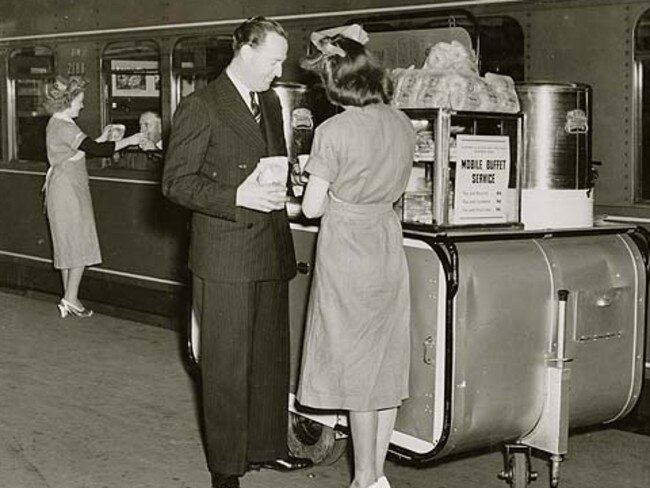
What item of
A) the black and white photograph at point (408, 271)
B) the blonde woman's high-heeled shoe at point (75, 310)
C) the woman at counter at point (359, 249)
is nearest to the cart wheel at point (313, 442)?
the black and white photograph at point (408, 271)

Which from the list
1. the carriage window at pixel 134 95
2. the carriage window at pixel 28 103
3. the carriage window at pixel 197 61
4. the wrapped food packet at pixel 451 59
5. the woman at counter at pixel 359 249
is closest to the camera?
the woman at counter at pixel 359 249

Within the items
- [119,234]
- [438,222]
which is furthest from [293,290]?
[119,234]

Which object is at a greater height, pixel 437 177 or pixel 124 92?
pixel 124 92

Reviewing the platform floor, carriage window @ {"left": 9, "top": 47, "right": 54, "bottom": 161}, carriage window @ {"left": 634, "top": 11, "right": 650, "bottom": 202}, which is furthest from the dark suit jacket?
carriage window @ {"left": 9, "top": 47, "right": 54, "bottom": 161}

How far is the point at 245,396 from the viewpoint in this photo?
436 cm

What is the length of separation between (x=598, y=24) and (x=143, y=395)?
3.27m

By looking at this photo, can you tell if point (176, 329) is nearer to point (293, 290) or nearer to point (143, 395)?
point (143, 395)

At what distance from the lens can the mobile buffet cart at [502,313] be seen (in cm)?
410

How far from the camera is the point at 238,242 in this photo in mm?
4273

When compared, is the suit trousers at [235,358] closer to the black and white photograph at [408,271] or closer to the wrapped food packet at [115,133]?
the black and white photograph at [408,271]

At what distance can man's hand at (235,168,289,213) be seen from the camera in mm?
4070

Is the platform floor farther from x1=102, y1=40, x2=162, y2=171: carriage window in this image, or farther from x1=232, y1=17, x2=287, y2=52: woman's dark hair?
x1=232, y1=17, x2=287, y2=52: woman's dark hair

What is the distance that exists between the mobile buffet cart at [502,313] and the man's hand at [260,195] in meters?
0.55

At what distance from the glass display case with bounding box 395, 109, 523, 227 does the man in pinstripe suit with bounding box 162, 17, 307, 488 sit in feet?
1.88
